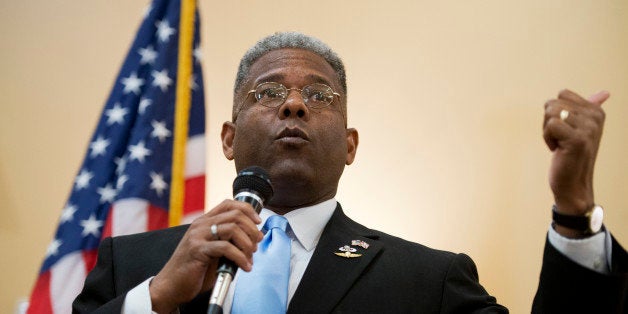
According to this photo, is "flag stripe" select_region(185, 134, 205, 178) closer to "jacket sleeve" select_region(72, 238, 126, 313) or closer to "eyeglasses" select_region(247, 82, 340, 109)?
"eyeglasses" select_region(247, 82, 340, 109)

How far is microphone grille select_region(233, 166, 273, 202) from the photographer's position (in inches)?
60.9

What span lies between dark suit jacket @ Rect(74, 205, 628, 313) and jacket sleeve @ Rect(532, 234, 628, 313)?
1.06 ft

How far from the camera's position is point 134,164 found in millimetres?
2641

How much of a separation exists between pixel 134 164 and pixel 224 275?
4.62ft

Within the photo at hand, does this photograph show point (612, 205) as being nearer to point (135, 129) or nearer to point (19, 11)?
point (135, 129)

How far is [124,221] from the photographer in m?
2.57

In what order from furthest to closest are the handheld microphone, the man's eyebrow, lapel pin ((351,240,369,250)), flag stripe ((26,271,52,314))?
flag stripe ((26,271,52,314)) → the man's eyebrow → lapel pin ((351,240,369,250)) → the handheld microphone

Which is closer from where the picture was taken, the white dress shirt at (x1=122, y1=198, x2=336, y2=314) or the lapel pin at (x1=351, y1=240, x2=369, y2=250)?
the white dress shirt at (x1=122, y1=198, x2=336, y2=314)

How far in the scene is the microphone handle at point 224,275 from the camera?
1.27 m

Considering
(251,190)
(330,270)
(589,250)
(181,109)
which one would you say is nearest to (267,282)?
(330,270)

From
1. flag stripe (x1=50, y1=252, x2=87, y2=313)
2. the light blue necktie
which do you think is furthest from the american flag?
the light blue necktie

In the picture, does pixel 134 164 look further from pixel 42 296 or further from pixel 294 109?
pixel 294 109

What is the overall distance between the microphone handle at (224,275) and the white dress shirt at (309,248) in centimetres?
32

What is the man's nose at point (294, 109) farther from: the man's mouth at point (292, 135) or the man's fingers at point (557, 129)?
the man's fingers at point (557, 129)
